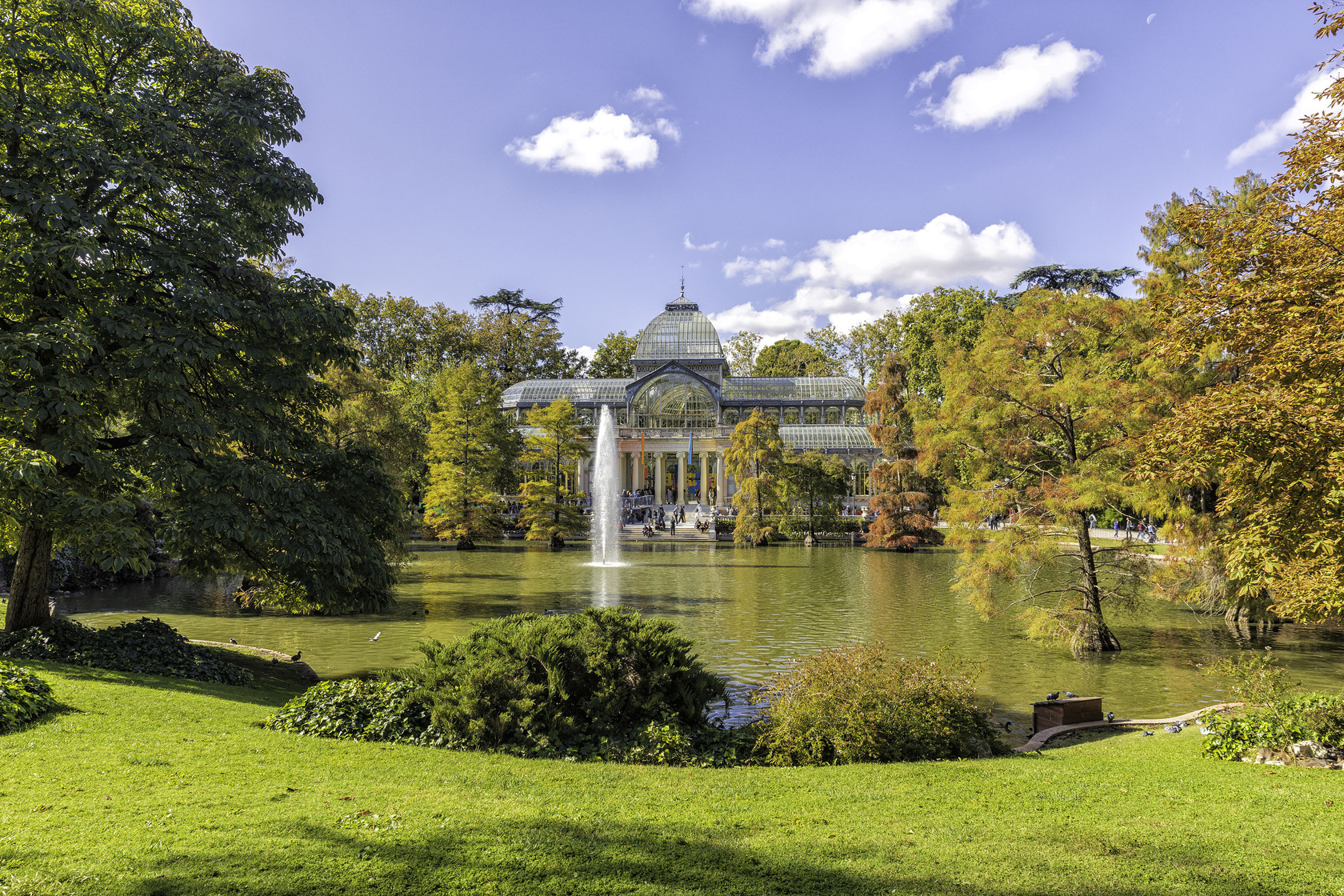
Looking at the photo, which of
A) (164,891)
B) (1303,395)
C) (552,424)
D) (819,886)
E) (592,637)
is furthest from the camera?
(552,424)

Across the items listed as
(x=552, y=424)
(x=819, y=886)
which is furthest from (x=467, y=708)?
(x=552, y=424)

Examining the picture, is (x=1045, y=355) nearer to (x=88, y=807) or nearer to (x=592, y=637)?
(x=592, y=637)

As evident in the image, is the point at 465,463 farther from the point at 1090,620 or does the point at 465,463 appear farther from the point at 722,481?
the point at 1090,620

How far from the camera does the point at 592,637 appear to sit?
836 centimetres

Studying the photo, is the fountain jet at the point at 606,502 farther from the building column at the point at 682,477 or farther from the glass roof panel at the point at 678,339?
the glass roof panel at the point at 678,339

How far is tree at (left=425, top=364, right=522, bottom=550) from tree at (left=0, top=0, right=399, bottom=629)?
2418 centimetres

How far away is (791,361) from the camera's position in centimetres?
7775

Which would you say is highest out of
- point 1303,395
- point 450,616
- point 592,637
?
point 1303,395

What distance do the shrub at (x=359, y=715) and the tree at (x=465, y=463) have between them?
27865 mm

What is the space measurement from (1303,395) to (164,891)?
30.3 feet

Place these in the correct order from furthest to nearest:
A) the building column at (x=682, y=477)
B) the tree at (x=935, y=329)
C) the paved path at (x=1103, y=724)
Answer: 1. the building column at (x=682, y=477)
2. the tree at (x=935, y=329)
3. the paved path at (x=1103, y=724)

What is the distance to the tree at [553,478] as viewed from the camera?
3731 cm

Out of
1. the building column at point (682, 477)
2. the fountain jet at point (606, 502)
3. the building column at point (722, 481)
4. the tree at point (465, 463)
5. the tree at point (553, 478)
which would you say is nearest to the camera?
the fountain jet at point (606, 502)

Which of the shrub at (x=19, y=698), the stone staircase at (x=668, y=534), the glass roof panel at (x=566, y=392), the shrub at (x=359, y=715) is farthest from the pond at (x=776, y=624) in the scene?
the glass roof panel at (x=566, y=392)
